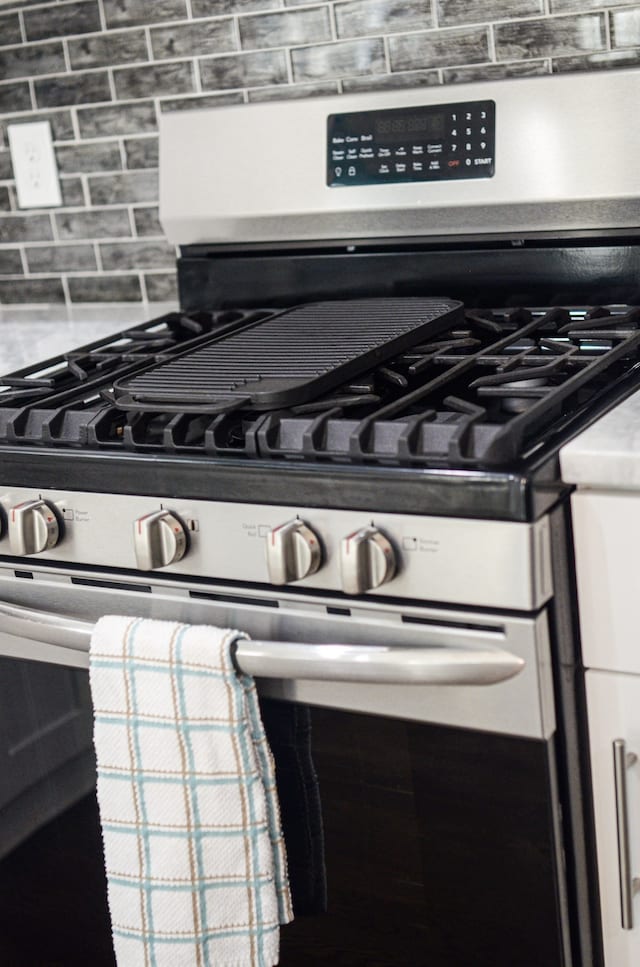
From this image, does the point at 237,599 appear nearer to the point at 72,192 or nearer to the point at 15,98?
the point at 72,192

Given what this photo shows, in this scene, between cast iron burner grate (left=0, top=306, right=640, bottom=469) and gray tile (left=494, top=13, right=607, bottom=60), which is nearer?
cast iron burner grate (left=0, top=306, right=640, bottom=469)

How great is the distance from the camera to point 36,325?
79.6 inches

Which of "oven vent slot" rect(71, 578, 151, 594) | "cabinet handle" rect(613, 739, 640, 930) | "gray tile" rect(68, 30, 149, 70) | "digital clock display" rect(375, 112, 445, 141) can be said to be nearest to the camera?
"cabinet handle" rect(613, 739, 640, 930)

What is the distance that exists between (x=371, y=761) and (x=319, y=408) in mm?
360

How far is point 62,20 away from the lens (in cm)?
199

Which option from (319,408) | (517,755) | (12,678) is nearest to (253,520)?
(319,408)

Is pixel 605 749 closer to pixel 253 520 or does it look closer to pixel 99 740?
pixel 253 520

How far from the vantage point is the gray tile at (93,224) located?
205 centimetres

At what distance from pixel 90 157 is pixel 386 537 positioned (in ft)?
4.01

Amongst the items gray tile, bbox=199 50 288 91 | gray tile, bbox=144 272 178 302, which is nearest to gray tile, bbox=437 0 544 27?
gray tile, bbox=199 50 288 91

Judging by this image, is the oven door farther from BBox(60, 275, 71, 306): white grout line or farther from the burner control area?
BBox(60, 275, 71, 306): white grout line

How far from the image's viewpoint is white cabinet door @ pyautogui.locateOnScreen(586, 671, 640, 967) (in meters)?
1.12

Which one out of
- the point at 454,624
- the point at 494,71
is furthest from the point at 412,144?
the point at 454,624

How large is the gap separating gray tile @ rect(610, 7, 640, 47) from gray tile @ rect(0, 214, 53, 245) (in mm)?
1054
